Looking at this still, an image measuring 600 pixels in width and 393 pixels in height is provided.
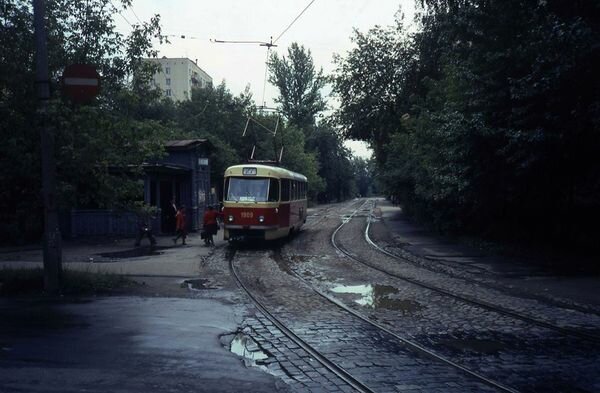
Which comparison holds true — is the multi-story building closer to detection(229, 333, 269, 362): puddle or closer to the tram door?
the tram door

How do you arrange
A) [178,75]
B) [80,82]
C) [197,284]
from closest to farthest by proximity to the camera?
[80,82], [197,284], [178,75]

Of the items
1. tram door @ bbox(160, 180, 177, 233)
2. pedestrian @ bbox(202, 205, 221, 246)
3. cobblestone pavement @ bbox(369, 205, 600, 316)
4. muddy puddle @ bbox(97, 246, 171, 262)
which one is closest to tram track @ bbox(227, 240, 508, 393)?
cobblestone pavement @ bbox(369, 205, 600, 316)

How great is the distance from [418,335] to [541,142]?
7.92m

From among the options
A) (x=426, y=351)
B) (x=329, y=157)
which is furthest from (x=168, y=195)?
(x=329, y=157)

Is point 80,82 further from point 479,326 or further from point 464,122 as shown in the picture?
point 464,122

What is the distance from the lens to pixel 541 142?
1361cm

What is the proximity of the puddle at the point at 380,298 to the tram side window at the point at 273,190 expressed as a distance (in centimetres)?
848

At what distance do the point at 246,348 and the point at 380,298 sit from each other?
4359 mm

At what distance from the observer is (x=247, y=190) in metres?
20.4

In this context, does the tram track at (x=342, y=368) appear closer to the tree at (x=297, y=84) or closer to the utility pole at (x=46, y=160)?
the utility pole at (x=46, y=160)

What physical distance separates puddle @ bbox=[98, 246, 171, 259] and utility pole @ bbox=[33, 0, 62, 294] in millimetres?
7281

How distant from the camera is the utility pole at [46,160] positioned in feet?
33.4

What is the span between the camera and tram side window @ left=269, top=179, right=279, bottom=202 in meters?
20.4

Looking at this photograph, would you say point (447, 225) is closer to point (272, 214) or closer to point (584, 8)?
point (272, 214)
